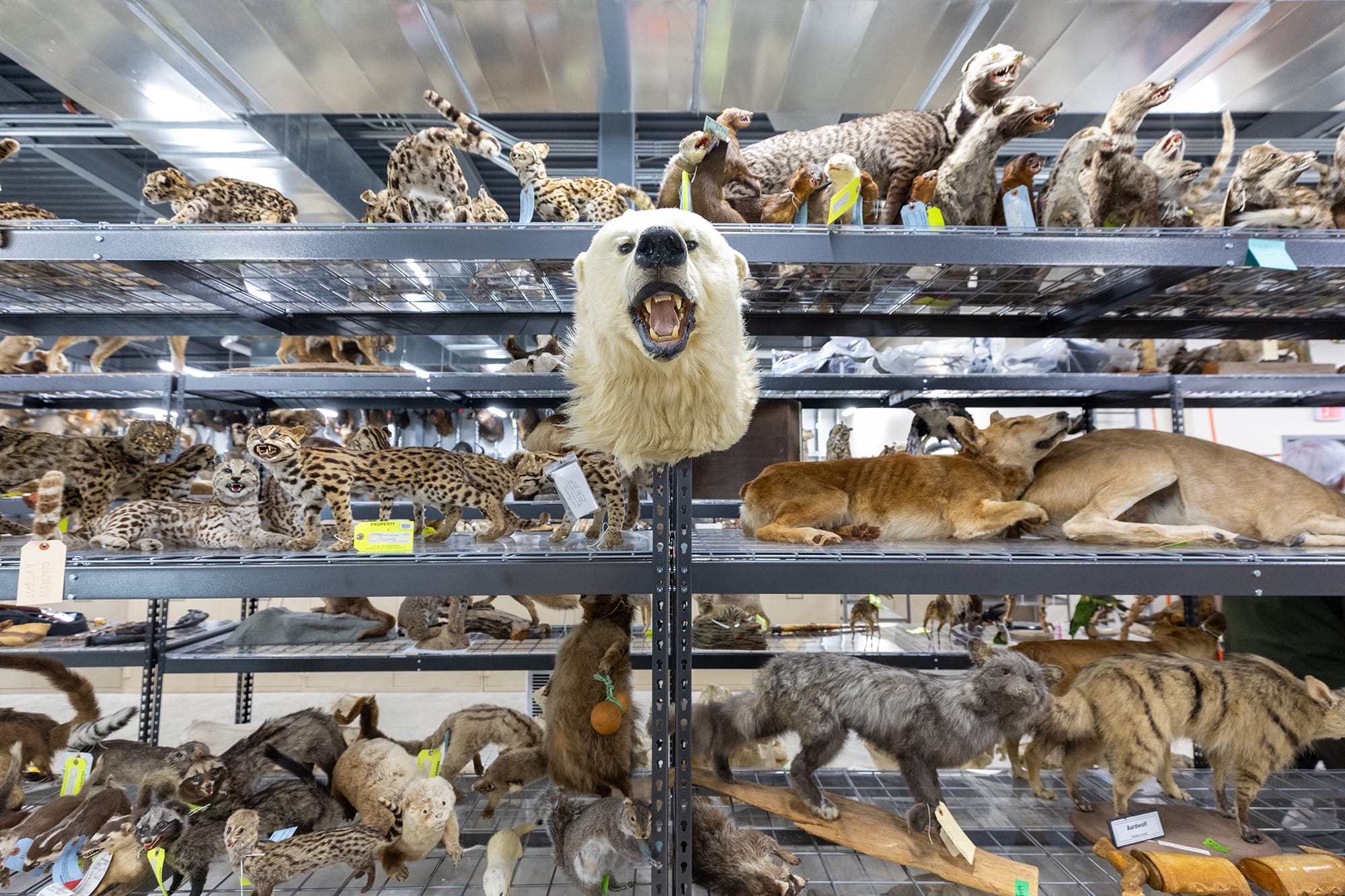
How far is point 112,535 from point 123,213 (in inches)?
176

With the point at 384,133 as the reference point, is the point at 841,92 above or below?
below

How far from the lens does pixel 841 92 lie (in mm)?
2811

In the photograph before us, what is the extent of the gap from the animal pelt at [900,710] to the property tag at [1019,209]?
112 cm

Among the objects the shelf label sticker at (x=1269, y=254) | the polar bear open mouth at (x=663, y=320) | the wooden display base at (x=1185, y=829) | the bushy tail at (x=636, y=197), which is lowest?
the wooden display base at (x=1185, y=829)

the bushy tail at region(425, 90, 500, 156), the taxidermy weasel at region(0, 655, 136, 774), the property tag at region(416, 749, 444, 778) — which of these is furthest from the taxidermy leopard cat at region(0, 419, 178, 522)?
the bushy tail at region(425, 90, 500, 156)

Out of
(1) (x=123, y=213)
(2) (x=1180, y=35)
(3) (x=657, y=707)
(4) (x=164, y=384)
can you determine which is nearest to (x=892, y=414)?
(2) (x=1180, y=35)

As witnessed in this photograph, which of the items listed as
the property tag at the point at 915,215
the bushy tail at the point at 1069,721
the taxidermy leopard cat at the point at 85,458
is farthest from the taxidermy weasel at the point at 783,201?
the taxidermy leopard cat at the point at 85,458

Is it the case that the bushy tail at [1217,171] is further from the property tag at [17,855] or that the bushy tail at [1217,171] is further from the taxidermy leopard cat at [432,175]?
the property tag at [17,855]

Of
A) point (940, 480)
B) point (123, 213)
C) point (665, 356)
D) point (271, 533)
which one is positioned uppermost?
point (123, 213)

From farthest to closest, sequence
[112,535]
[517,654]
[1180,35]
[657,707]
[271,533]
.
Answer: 1. [517,654]
2. [1180,35]
3. [271,533]
4. [112,535]
5. [657,707]

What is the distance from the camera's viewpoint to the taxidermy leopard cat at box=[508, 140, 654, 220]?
171cm

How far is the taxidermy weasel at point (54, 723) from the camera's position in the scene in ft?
5.98

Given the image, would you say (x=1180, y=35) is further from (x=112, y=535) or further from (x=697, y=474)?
(x=112, y=535)

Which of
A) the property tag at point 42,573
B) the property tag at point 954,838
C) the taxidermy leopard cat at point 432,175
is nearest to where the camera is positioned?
the property tag at point 42,573
